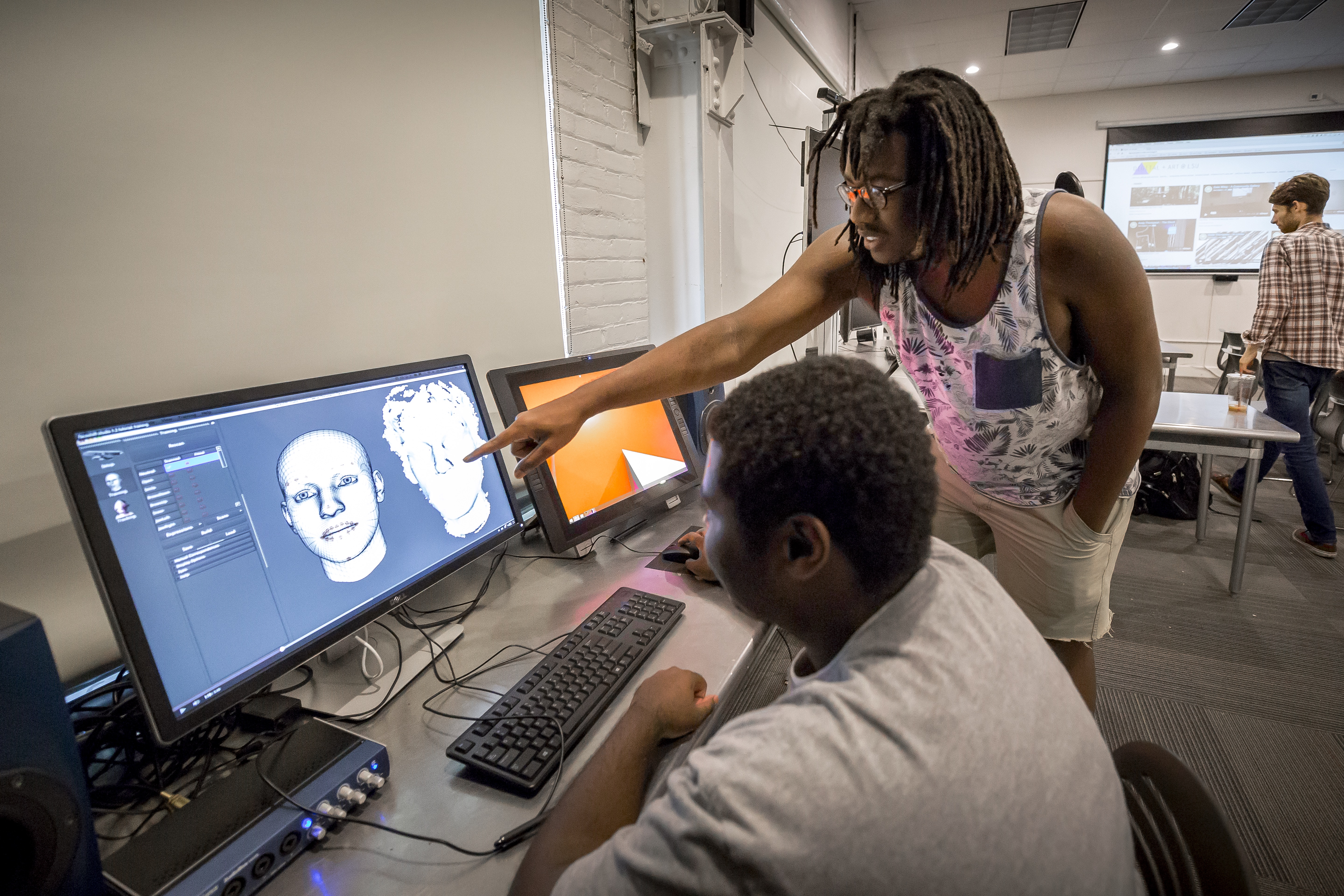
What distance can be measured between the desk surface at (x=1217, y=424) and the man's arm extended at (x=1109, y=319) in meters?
1.36

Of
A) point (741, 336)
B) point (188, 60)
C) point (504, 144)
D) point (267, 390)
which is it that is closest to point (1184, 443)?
point (741, 336)

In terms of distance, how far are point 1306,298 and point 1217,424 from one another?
138 centimetres

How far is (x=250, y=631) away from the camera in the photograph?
759 millimetres

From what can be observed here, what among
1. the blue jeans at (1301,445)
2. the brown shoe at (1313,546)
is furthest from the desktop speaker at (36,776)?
the brown shoe at (1313,546)

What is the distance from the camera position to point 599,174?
2.02 metres

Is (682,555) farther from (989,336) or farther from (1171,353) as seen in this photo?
(1171,353)

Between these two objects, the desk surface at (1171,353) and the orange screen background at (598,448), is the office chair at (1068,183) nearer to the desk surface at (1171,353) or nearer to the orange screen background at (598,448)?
the orange screen background at (598,448)

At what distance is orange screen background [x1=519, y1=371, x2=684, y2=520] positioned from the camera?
50.5 inches

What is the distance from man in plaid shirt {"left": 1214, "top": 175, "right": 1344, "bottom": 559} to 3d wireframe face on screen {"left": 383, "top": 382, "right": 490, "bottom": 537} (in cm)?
363

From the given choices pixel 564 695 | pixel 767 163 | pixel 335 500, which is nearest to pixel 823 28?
pixel 767 163

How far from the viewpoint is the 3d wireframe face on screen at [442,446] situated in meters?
1.02

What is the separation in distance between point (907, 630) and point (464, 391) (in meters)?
0.89

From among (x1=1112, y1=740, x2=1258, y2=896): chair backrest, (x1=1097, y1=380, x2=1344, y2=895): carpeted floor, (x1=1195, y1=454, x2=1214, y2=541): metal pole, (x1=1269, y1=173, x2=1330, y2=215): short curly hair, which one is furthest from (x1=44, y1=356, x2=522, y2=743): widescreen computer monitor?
(x1=1269, y1=173, x2=1330, y2=215): short curly hair

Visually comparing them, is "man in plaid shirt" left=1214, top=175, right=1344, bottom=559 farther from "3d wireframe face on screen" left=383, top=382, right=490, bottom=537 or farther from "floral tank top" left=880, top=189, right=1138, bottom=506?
"3d wireframe face on screen" left=383, top=382, right=490, bottom=537
